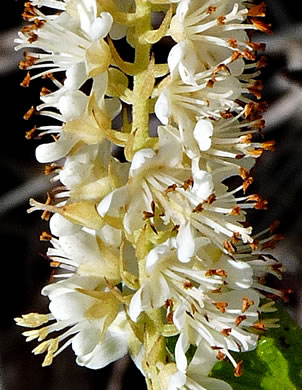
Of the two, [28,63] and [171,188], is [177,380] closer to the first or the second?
[171,188]

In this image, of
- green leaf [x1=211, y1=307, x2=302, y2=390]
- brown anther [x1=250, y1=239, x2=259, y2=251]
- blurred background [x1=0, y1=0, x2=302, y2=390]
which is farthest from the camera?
blurred background [x1=0, y1=0, x2=302, y2=390]

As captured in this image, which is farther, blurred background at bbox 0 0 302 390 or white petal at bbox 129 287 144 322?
blurred background at bbox 0 0 302 390

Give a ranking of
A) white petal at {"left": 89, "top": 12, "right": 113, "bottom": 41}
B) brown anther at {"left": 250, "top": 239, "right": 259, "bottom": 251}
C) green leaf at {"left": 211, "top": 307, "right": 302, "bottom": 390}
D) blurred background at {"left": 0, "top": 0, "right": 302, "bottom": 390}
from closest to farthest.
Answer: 1. white petal at {"left": 89, "top": 12, "right": 113, "bottom": 41}
2. brown anther at {"left": 250, "top": 239, "right": 259, "bottom": 251}
3. green leaf at {"left": 211, "top": 307, "right": 302, "bottom": 390}
4. blurred background at {"left": 0, "top": 0, "right": 302, "bottom": 390}

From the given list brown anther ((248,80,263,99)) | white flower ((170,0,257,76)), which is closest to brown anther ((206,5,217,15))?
white flower ((170,0,257,76))

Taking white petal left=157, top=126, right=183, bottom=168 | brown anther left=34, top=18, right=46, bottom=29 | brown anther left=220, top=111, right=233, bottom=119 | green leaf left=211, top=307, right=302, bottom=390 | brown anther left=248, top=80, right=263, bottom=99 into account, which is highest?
brown anther left=34, top=18, right=46, bottom=29

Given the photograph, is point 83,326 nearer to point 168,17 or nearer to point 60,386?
point 168,17

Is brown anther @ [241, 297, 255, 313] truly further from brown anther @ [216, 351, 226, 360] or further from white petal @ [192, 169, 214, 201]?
white petal @ [192, 169, 214, 201]
